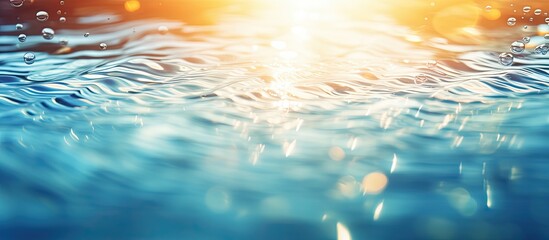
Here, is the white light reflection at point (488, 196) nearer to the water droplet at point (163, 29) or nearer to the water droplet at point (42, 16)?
the water droplet at point (163, 29)

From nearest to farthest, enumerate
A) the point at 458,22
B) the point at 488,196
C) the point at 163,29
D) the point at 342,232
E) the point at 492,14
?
the point at 342,232, the point at 488,196, the point at 163,29, the point at 458,22, the point at 492,14

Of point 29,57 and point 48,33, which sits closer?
point 29,57

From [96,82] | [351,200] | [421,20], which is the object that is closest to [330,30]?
[421,20]

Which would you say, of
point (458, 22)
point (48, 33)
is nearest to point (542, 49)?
point (458, 22)

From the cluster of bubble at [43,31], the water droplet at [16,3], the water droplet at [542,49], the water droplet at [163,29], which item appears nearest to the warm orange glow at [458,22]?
the water droplet at [542,49]

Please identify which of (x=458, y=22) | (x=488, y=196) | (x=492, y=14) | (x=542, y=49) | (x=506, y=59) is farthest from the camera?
(x=492, y=14)

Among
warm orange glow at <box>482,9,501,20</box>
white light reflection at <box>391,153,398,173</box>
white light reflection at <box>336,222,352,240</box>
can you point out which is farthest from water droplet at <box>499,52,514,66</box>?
white light reflection at <box>336,222,352,240</box>

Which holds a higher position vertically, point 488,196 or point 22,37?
point 22,37

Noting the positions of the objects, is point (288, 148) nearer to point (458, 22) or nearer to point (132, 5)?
point (458, 22)
